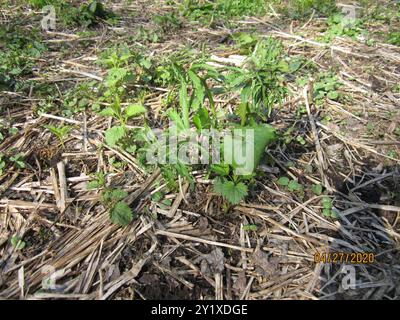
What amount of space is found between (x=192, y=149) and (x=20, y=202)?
105 centimetres

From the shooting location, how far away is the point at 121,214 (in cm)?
187

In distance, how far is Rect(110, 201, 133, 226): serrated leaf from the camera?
1.85m

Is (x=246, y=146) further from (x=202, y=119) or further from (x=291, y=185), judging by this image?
(x=291, y=185)

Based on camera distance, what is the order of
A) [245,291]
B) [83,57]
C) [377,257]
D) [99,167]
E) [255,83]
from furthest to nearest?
1. [83,57]
2. [99,167]
3. [255,83]
4. [377,257]
5. [245,291]

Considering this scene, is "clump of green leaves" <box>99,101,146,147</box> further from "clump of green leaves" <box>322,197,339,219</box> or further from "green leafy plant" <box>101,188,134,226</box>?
"clump of green leaves" <box>322,197,339,219</box>

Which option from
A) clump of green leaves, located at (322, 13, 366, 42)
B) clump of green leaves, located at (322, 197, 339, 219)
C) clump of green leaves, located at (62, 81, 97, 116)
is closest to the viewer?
clump of green leaves, located at (322, 197, 339, 219)

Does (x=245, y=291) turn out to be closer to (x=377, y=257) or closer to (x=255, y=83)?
(x=377, y=257)

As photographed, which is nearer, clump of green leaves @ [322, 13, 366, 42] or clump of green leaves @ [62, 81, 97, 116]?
clump of green leaves @ [62, 81, 97, 116]

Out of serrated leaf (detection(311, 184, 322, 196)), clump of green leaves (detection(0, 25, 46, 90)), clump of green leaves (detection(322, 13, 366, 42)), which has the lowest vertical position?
serrated leaf (detection(311, 184, 322, 196))

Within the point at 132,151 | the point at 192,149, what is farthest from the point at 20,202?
the point at 192,149

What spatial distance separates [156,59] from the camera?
9.87ft

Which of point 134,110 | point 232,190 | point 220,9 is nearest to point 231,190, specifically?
point 232,190

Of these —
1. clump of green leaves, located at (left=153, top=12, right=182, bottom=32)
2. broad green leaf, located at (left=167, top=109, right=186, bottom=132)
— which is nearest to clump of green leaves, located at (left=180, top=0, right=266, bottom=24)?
clump of green leaves, located at (left=153, top=12, right=182, bottom=32)

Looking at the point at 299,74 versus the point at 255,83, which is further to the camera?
the point at 299,74
